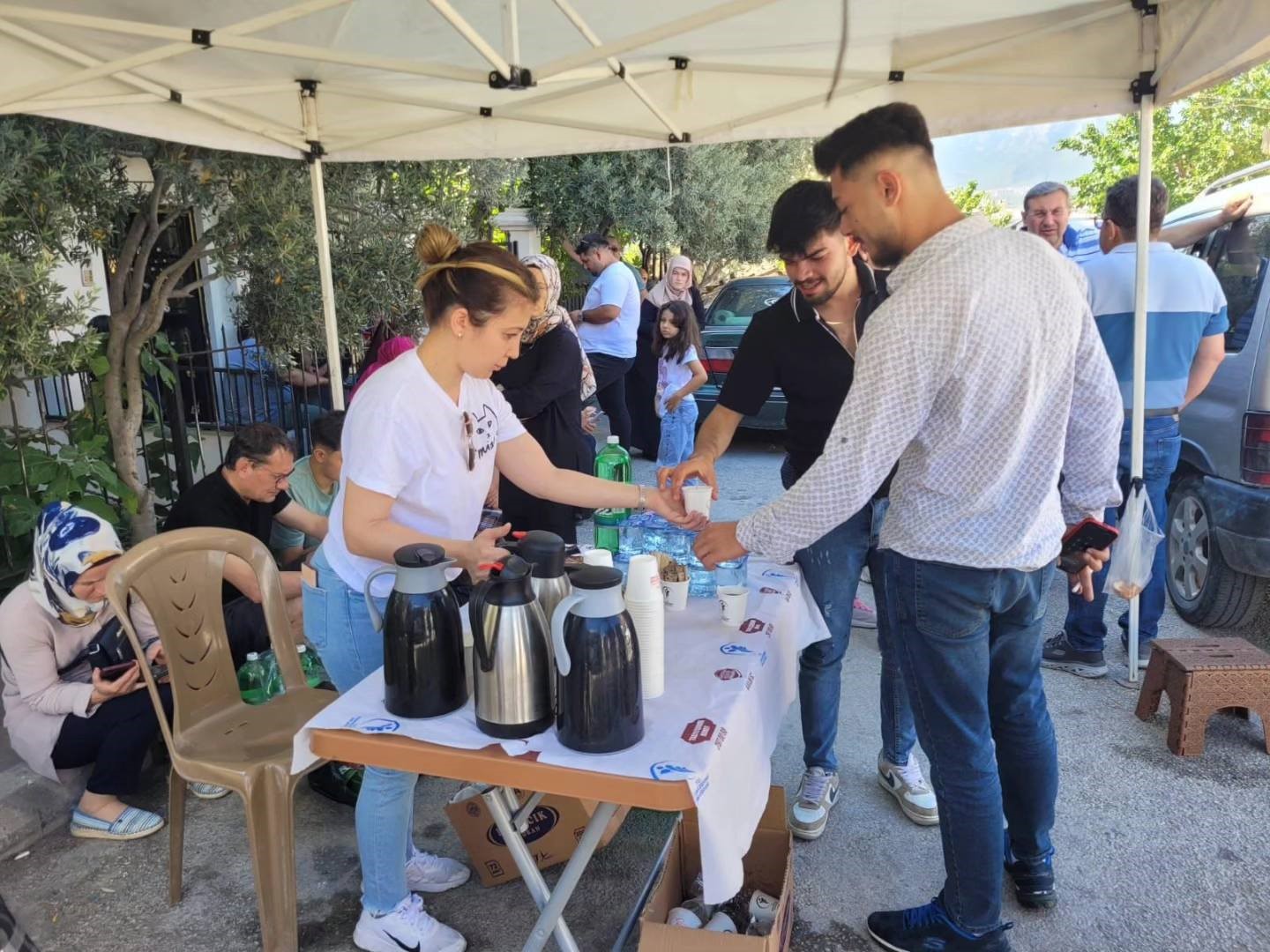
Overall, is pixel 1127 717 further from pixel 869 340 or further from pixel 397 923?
pixel 397 923

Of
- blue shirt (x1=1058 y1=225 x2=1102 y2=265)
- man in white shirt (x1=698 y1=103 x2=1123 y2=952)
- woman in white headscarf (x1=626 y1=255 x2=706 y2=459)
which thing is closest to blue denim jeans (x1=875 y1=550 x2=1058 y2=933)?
man in white shirt (x1=698 y1=103 x2=1123 y2=952)

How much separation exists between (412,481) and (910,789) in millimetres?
1917

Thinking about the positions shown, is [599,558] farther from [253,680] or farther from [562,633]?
[253,680]

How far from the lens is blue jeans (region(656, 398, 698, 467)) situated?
6.73 metres

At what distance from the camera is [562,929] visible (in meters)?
2.11

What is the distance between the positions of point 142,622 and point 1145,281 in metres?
3.83

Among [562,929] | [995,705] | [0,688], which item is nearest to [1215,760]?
[995,705]

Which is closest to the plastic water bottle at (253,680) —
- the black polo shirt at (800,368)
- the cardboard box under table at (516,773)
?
the cardboard box under table at (516,773)

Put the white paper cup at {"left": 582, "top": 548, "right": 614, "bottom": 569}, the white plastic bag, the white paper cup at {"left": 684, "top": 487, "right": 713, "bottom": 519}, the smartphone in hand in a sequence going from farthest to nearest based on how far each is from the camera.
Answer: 1. the white plastic bag
2. the white paper cup at {"left": 684, "top": 487, "right": 713, "bottom": 519}
3. the smartphone in hand
4. the white paper cup at {"left": 582, "top": 548, "right": 614, "bottom": 569}

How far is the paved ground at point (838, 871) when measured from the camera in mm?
2422

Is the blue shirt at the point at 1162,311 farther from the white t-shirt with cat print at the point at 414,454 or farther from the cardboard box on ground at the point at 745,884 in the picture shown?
the white t-shirt with cat print at the point at 414,454

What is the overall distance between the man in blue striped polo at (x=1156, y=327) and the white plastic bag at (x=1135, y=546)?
19 cm

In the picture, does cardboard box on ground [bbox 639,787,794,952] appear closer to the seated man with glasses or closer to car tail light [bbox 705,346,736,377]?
the seated man with glasses

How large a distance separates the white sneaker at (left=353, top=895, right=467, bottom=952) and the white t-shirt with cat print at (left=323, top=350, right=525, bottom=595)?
83 cm
